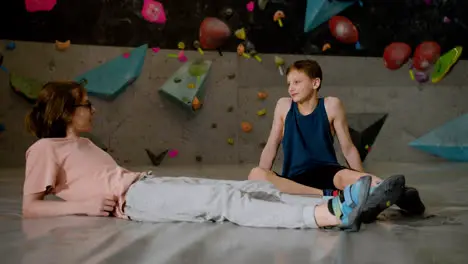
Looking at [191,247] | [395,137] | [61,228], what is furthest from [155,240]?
[395,137]

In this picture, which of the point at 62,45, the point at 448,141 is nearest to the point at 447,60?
the point at 448,141

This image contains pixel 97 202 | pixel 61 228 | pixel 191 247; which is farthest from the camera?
pixel 97 202

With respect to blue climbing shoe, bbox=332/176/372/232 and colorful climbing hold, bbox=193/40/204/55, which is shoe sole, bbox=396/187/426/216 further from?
colorful climbing hold, bbox=193/40/204/55

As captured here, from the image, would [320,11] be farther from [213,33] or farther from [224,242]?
[224,242]

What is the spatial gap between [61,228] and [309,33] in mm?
3109

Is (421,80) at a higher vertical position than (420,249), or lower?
higher

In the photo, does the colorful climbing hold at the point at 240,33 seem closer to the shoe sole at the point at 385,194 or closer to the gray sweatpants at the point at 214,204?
the gray sweatpants at the point at 214,204

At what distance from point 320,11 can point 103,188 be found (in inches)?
118

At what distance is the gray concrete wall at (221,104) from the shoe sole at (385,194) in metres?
2.74

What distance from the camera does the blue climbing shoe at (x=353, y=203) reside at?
1.68 meters

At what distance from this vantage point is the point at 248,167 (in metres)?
4.23

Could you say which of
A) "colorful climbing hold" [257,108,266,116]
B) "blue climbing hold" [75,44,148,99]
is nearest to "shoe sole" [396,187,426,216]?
"colorful climbing hold" [257,108,266,116]

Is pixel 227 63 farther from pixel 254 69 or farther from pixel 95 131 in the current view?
pixel 95 131

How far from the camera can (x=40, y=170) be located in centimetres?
196
